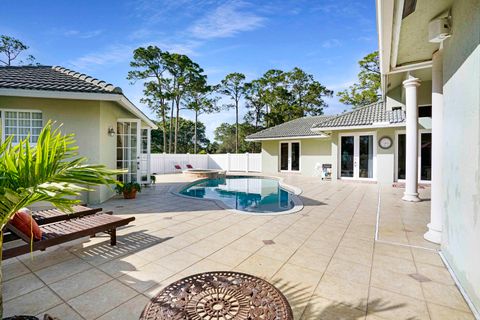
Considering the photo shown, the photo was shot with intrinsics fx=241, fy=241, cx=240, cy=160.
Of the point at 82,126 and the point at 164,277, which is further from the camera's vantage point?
the point at 82,126

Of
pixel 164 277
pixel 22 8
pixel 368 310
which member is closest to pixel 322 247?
pixel 368 310

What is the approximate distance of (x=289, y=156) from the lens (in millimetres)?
19219

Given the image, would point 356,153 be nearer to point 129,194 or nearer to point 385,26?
point 385,26

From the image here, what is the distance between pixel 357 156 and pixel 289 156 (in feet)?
19.9

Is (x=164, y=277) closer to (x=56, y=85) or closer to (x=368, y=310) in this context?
(x=368, y=310)

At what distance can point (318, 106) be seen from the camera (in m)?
32.3

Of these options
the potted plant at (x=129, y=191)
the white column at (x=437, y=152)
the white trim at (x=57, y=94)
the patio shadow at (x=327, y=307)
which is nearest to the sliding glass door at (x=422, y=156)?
the white column at (x=437, y=152)

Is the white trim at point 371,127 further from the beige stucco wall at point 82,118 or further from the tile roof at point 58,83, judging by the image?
the beige stucco wall at point 82,118

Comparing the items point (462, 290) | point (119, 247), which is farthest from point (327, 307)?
point (119, 247)

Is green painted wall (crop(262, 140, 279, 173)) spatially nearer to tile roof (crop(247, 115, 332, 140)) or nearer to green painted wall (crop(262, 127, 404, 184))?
green painted wall (crop(262, 127, 404, 184))

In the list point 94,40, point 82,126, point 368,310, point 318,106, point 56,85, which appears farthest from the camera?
point 318,106

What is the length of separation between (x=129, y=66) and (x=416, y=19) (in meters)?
27.4

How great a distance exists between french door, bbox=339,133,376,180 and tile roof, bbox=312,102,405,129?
2.90 feet

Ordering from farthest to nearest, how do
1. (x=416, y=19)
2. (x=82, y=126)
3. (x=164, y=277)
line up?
(x=82, y=126)
(x=416, y=19)
(x=164, y=277)
